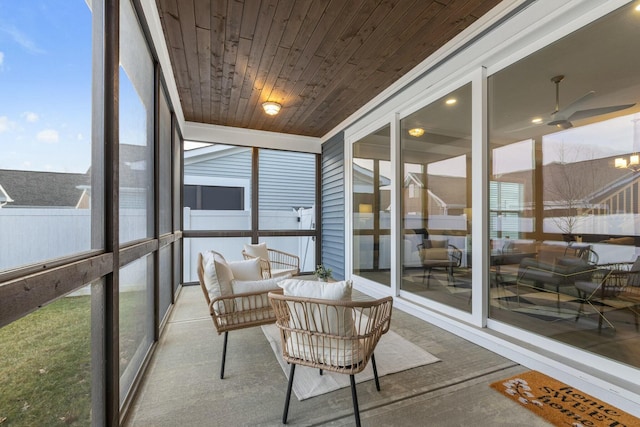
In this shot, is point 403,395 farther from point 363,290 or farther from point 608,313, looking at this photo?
point 363,290

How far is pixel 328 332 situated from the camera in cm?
151

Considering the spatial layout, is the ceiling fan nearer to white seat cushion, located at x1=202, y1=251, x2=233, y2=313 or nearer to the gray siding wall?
white seat cushion, located at x1=202, y1=251, x2=233, y2=313

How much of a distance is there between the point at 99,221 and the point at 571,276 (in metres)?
3.12

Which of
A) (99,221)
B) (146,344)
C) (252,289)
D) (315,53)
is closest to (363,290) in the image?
(252,289)

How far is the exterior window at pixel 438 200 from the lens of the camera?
289 centimetres

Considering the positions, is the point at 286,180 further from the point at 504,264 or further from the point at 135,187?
the point at 504,264

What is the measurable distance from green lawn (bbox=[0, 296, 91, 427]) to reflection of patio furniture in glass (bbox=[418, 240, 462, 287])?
3073 mm

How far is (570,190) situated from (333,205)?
3776 millimetres

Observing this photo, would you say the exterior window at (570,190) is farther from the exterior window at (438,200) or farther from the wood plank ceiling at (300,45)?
the wood plank ceiling at (300,45)

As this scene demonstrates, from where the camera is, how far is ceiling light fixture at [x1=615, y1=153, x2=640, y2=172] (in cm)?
174

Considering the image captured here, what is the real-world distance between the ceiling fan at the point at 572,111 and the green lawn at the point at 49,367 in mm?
3195

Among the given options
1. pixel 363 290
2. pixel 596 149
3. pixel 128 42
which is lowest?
pixel 363 290

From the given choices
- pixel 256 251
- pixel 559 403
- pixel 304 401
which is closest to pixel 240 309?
pixel 304 401

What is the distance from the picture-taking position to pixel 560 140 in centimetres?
216
